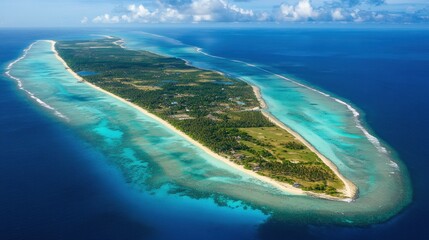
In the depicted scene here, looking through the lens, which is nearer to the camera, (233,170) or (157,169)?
(233,170)

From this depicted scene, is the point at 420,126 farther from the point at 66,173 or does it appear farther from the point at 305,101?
the point at 66,173

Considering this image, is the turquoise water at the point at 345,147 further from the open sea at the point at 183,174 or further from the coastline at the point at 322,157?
the coastline at the point at 322,157

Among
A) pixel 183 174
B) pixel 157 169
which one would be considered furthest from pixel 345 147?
pixel 157 169

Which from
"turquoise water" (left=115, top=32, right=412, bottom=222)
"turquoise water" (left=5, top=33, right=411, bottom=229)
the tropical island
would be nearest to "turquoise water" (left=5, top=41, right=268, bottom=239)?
"turquoise water" (left=5, top=33, right=411, bottom=229)

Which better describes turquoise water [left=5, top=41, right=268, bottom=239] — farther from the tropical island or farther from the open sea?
the tropical island

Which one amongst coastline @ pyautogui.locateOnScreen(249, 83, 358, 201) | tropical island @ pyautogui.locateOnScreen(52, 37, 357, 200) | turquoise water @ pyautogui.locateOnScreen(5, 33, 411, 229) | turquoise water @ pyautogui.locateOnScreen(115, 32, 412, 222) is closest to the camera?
turquoise water @ pyautogui.locateOnScreen(5, 33, 411, 229)

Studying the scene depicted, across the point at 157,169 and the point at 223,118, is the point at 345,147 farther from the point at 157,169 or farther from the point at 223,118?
the point at 157,169
